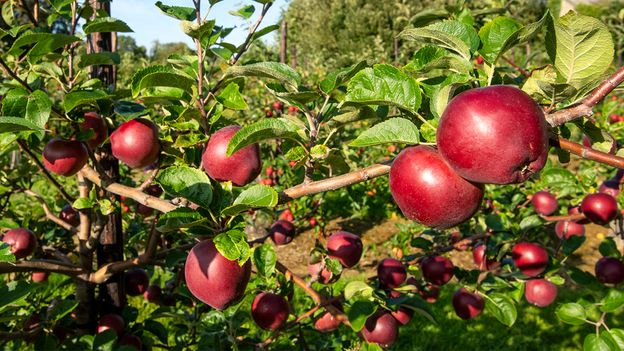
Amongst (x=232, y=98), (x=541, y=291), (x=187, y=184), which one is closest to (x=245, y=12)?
(x=232, y=98)

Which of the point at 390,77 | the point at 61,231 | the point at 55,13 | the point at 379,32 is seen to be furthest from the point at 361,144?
the point at 379,32

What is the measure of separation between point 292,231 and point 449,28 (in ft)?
4.13

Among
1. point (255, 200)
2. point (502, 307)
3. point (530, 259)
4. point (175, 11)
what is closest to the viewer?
point (255, 200)

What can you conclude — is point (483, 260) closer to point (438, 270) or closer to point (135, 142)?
point (438, 270)

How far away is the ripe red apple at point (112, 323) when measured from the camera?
5.31 feet

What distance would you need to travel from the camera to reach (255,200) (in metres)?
0.90

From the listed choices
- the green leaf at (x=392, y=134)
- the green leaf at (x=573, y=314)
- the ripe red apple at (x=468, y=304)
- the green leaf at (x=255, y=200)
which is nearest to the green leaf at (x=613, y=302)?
the green leaf at (x=573, y=314)

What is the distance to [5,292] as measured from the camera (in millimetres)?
1130

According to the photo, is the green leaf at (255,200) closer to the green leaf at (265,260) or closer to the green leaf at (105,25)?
the green leaf at (265,260)

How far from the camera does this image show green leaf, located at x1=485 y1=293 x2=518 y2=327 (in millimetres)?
1494

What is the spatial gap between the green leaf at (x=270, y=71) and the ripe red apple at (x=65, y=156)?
0.58 m

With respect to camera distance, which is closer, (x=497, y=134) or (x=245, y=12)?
(x=497, y=134)

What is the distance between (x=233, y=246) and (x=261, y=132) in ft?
0.72

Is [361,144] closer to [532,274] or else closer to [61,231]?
[532,274]
